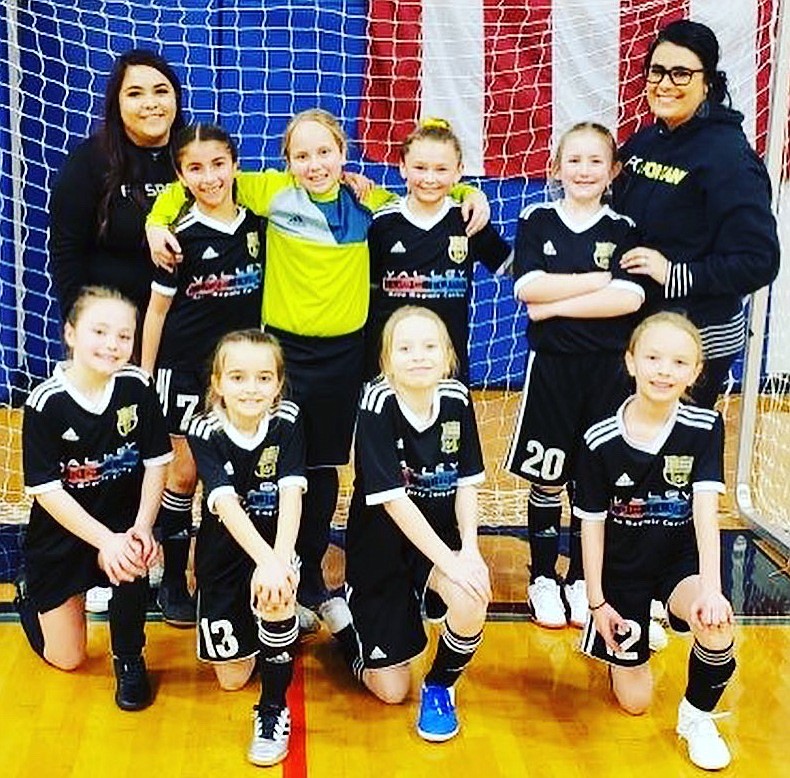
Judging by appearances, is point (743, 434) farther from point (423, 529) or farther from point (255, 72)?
point (255, 72)

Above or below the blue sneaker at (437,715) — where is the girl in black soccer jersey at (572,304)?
above

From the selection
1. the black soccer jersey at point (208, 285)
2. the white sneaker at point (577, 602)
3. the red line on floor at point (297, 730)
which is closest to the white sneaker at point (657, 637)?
the white sneaker at point (577, 602)

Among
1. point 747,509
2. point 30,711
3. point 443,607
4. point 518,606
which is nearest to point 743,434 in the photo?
point 747,509

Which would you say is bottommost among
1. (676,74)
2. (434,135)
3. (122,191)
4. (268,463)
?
(268,463)

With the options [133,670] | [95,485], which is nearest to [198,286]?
[95,485]

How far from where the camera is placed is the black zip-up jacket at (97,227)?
2.76 m

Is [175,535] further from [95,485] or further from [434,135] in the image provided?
[434,135]

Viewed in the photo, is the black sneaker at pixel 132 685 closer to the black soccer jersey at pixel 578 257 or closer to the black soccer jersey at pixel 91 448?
the black soccer jersey at pixel 91 448

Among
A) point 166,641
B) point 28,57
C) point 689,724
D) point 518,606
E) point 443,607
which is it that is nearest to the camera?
point 689,724

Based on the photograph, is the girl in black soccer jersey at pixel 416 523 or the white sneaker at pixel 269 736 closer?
the white sneaker at pixel 269 736

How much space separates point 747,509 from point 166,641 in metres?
1.73

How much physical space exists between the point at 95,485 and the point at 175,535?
0.38 meters

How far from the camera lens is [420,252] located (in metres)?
2.75

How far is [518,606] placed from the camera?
2.96m
